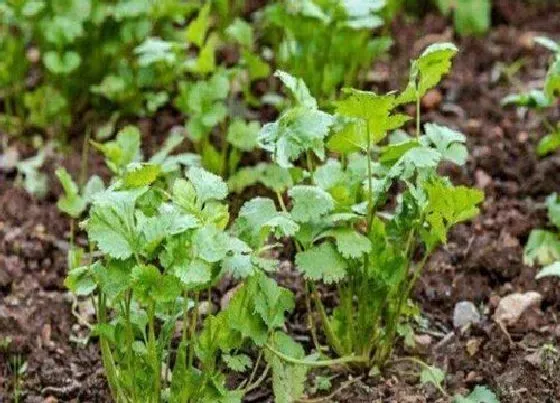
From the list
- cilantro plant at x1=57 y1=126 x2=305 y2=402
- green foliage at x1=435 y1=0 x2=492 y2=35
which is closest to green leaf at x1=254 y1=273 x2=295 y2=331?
cilantro plant at x1=57 y1=126 x2=305 y2=402

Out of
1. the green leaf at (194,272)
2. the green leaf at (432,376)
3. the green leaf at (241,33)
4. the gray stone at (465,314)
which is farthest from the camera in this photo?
the green leaf at (241,33)

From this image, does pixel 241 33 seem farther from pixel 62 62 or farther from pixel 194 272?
pixel 194 272

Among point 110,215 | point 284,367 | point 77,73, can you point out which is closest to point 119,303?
point 110,215

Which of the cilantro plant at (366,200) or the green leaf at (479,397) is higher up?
the cilantro plant at (366,200)

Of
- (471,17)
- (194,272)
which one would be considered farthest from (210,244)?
(471,17)

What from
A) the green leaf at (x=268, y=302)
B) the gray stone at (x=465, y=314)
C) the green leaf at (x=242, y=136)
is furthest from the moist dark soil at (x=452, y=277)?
the green leaf at (x=268, y=302)

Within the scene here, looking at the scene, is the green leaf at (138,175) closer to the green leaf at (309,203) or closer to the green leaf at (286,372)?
the green leaf at (309,203)

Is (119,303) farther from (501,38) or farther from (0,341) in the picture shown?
(501,38)
